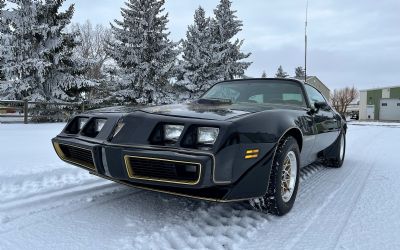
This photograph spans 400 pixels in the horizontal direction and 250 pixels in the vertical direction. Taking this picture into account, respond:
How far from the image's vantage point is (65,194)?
3.47 m

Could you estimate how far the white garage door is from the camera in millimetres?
37281

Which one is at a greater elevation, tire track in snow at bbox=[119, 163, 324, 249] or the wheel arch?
the wheel arch

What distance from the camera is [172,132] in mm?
2697

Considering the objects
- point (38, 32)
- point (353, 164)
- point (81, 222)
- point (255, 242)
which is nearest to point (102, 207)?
point (81, 222)

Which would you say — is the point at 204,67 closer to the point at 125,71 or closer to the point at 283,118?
the point at 125,71

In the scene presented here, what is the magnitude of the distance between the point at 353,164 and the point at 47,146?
5.53 m

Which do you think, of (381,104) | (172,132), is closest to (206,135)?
(172,132)

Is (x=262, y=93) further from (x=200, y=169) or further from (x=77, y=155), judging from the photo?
(x=77, y=155)

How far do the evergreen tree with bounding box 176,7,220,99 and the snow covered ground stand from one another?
68.1 ft

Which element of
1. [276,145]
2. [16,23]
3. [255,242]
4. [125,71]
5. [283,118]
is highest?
[16,23]

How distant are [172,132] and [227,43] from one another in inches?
937

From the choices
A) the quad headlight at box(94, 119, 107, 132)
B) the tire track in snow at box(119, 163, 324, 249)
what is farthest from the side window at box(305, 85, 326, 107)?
the quad headlight at box(94, 119, 107, 132)

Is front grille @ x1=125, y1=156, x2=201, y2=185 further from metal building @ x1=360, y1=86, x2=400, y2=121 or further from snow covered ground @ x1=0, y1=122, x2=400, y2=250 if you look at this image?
metal building @ x1=360, y1=86, x2=400, y2=121

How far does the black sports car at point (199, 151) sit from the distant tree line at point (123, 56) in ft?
47.1
